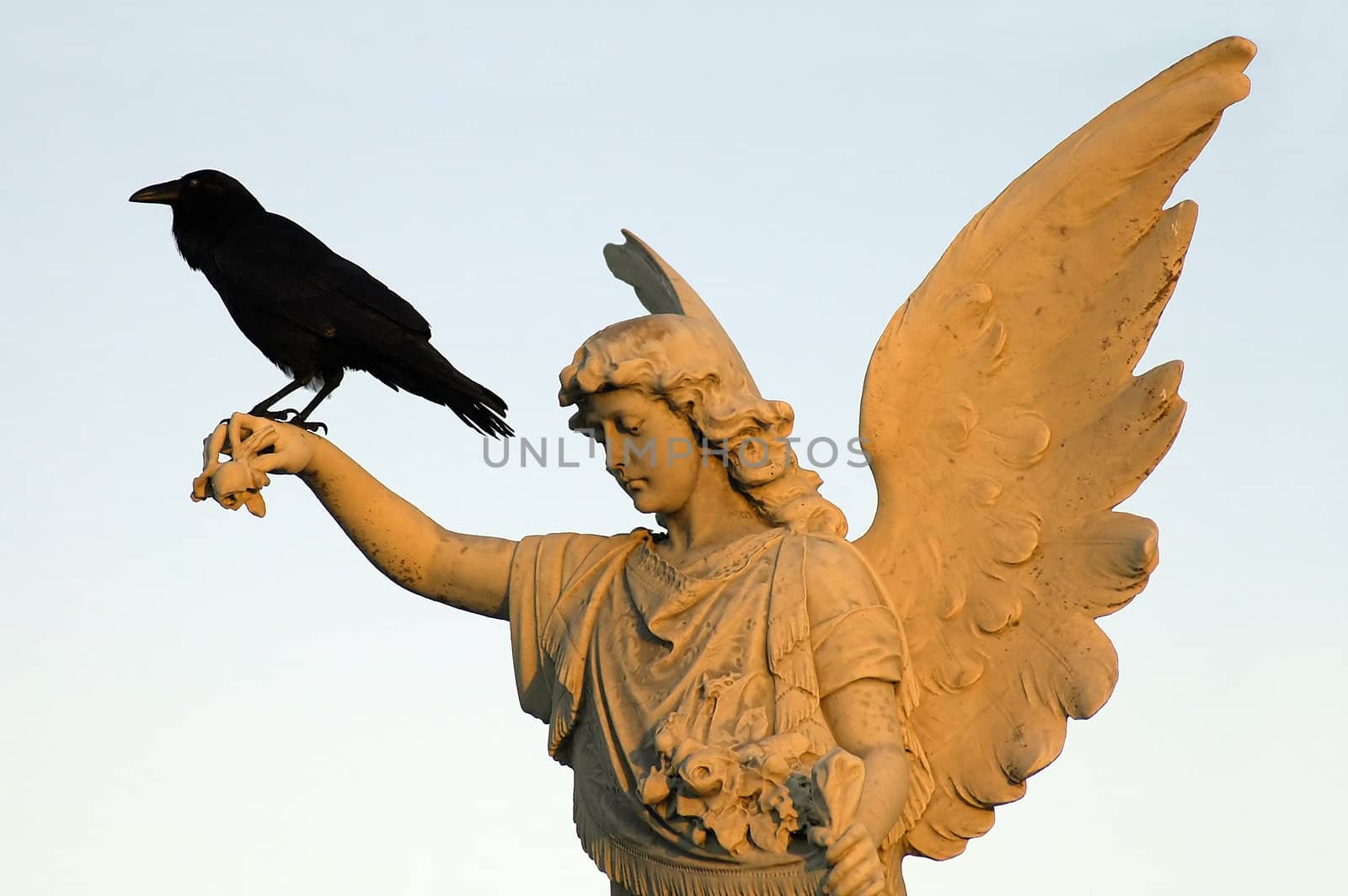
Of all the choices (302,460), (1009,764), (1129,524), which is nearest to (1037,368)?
(1129,524)

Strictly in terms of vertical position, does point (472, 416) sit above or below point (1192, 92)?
below

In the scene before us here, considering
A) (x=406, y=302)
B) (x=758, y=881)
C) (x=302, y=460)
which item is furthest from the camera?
(x=406, y=302)

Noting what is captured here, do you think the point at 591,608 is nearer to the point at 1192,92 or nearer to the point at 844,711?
the point at 844,711

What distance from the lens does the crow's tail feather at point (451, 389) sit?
7.39 metres

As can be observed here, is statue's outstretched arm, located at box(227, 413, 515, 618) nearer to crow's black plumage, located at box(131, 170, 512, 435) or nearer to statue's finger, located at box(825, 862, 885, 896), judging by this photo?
crow's black plumage, located at box(131, 170, 512, 435)

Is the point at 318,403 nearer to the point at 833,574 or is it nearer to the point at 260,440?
the point at 260,440

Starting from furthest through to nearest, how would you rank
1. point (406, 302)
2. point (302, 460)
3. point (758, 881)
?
point (406, 302) < point (302, 460) < point (758, 881)

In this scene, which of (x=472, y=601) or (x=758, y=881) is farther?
(x=472, y=601)

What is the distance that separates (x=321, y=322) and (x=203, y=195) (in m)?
0.83

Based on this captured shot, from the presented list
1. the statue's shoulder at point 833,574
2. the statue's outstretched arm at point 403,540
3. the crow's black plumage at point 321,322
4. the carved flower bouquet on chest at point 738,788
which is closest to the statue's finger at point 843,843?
the carved flower bouquet on chest at point 738,788

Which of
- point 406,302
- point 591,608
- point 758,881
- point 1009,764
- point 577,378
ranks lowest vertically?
point 758,881

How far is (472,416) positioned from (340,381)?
529 mm

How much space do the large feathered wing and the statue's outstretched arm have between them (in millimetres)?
1173

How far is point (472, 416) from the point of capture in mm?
7441
